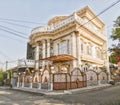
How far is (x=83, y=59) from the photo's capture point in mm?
24844

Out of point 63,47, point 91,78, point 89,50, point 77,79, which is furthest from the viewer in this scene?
point 89,50

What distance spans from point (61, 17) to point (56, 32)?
5.33m

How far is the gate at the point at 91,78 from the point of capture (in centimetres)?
1967

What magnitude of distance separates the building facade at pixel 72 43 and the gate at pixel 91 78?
10.8 ft

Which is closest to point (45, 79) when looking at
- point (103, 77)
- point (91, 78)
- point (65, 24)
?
point (91, 78)

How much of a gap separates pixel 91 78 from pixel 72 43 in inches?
220

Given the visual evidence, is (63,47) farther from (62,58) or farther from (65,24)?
(62,58)

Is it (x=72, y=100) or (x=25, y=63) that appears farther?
(x=25, y=63)

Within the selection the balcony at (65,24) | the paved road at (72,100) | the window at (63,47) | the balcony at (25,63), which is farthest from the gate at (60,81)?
the balcony at (25,63)

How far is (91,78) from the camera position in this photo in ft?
66.2

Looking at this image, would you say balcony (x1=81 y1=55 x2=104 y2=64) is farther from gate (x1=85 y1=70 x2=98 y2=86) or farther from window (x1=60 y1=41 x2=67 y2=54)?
gate (x1=85 y1=70 x2=98 y2=86)

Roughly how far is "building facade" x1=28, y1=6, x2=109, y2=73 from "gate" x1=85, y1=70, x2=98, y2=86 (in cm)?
331

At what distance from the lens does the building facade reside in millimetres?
23891

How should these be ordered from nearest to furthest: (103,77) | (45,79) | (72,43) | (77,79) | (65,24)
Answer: (77,79) < (45,79) < (103,77) < (72,43) < (65,24)
